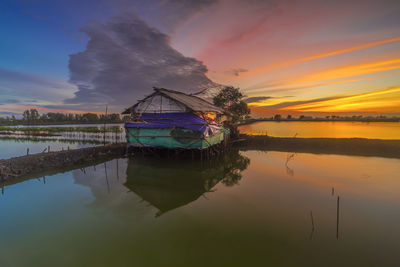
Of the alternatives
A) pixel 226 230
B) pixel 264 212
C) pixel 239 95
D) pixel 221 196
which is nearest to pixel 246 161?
pixel 221 196

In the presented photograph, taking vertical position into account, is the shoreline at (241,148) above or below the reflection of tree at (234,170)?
above

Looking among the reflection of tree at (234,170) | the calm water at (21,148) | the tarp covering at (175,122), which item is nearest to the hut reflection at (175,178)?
the reflection of tree at (234,170)

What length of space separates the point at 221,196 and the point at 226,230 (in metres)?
2.61

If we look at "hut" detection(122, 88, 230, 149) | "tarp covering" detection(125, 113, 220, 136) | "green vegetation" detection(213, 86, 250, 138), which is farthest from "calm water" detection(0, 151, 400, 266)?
→ "green vegetation" detection(213, 86, 250, 138)

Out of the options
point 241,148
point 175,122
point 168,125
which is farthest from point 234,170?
point 241,148

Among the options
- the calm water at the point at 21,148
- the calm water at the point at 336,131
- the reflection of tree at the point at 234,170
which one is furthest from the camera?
the calm water at the point at 336,131

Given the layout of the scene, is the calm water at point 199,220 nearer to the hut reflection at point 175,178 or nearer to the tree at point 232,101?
the hut reflection at point 175,178

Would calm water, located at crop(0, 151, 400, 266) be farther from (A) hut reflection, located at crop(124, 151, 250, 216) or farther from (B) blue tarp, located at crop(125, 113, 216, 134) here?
(B) blue tarp, located at crop(125, 113, 216, 134)

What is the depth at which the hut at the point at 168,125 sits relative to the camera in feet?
40.1

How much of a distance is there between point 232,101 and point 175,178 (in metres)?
20.6

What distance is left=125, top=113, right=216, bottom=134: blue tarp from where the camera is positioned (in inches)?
477

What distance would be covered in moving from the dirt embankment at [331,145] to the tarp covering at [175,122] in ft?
34.7

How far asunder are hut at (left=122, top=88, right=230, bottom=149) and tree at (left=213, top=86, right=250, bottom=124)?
14378 millimetres

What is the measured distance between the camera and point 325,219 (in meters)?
6.18
